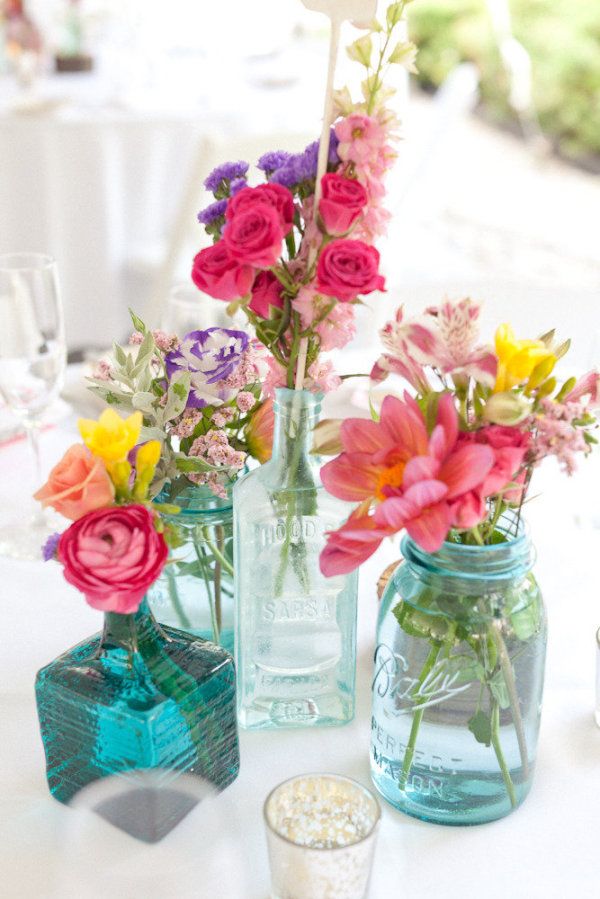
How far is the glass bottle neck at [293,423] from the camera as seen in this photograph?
0.71 meters

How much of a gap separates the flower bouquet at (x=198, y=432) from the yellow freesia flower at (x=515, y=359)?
206 millimetres

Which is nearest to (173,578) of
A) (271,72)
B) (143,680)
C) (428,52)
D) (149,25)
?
(143,680)

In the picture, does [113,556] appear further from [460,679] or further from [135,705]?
[460,679]

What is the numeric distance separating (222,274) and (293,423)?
13 cm

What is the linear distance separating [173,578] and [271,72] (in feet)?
10.1

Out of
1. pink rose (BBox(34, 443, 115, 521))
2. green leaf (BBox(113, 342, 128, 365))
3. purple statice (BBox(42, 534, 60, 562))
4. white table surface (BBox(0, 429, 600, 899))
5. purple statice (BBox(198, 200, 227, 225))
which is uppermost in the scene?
purple statice (BBox(198, 200, 227, 225))

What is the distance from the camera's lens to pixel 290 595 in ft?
2.51

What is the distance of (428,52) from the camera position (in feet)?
24.4

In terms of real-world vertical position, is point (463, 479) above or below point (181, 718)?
above

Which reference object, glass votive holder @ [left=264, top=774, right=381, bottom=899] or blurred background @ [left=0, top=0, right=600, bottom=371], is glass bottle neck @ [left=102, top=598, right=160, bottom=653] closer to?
glass votive holder @ [left=264, top=774, right=381, bottom=899]

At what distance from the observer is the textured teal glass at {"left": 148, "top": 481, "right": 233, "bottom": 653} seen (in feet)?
2.64

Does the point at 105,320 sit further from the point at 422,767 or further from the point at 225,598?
the point at 422,767

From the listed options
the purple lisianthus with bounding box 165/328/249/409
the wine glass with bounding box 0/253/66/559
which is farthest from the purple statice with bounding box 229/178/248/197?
the wine glass with bounding box 0/253/66/559

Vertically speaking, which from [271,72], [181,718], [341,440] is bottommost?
[271,72]
